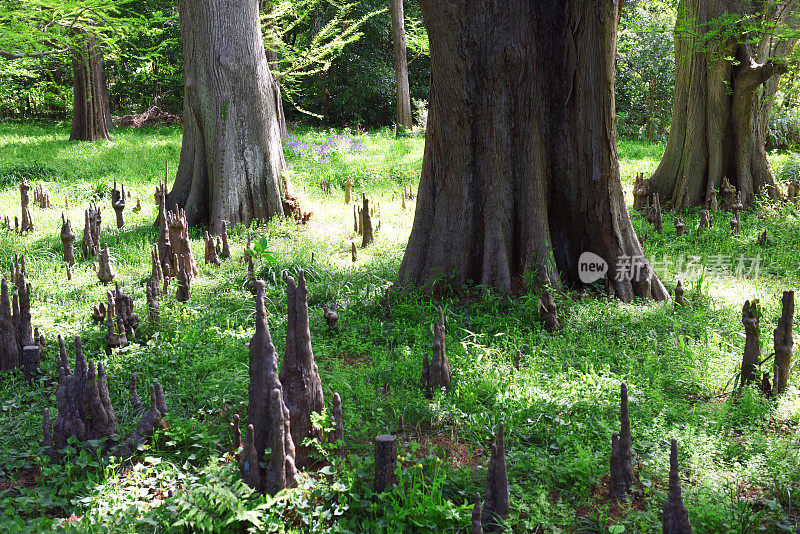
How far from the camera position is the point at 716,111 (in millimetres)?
9781

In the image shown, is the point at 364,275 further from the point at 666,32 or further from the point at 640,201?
the point at 666,32

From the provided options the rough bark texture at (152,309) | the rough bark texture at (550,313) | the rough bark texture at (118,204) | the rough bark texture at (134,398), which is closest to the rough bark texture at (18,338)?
the rough bark texture at (152,309)

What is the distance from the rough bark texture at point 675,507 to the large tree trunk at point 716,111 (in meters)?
8.39

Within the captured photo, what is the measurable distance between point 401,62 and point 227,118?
13693 millimetres

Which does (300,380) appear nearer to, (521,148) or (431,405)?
(431,405)

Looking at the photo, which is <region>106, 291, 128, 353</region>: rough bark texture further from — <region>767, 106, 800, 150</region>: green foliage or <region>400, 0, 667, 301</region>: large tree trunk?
<region>767, 106, 800, 150</region>: green foliage

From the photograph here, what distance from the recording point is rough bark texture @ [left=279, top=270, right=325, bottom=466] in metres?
3.38

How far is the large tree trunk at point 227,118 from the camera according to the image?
28.8ft

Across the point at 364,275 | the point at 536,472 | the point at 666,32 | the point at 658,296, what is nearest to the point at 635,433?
the point at 536,472

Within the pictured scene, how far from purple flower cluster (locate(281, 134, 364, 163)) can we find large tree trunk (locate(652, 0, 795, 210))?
8314 mm

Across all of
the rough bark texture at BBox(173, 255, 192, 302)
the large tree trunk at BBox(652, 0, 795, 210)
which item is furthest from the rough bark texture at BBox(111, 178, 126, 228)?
the large tree trunk at BBox(652, 0, 795, 210)

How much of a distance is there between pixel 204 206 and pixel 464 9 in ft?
17.3

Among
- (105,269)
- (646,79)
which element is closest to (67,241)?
(105,269)

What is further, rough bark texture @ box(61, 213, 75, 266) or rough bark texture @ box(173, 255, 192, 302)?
rough bark texture @ box(61, 213, 75, 266)
